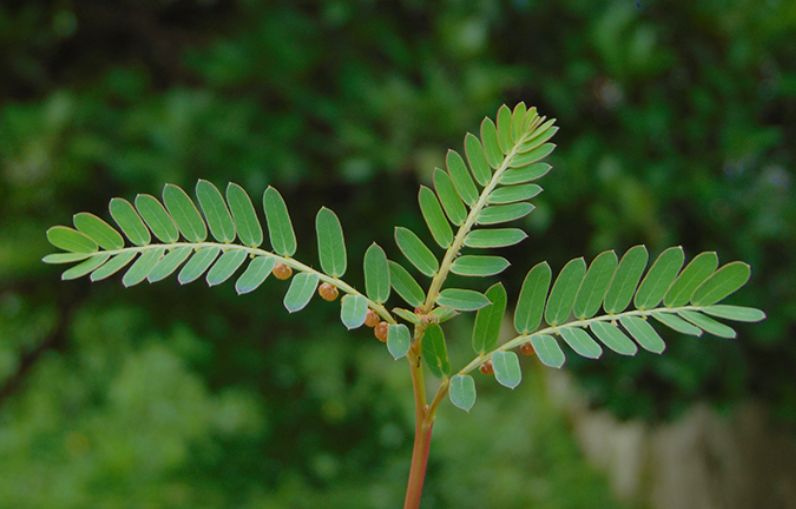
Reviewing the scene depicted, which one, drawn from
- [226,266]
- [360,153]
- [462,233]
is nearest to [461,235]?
[462,233]

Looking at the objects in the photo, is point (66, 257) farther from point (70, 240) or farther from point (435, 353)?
point (435, 353)

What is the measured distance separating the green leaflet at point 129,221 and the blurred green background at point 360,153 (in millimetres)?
927

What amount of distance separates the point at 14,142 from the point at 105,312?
412 mm

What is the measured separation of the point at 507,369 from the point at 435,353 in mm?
29

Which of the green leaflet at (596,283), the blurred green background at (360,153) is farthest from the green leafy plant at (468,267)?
the blurred green background at (360,153)

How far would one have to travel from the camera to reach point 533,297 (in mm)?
413

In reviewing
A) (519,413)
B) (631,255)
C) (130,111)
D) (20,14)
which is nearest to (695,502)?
(519,413)

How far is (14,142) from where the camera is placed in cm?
142

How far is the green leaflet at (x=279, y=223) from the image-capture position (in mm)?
418

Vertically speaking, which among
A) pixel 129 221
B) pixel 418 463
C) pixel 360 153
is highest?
pixel 360 153

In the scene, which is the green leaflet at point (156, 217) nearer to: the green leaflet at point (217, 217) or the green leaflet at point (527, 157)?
the green leaflet at point (217, 217)

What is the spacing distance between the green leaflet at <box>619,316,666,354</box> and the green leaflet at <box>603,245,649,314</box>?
0.05ft

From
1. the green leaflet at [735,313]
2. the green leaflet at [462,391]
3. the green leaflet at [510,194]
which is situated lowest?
the green leaflet at [462,391]

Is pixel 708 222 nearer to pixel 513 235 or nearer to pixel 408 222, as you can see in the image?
pixel 408 222
